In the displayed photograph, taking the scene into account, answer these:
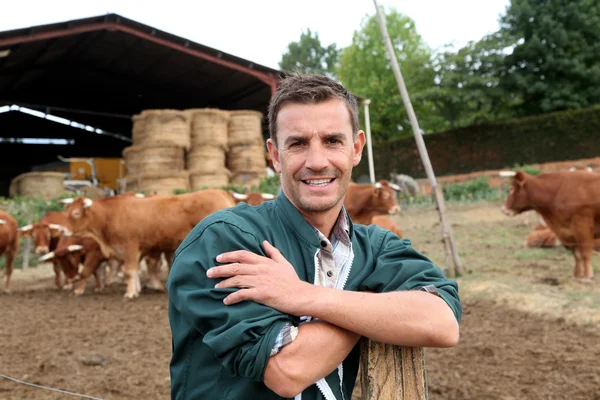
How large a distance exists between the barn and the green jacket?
499 inches

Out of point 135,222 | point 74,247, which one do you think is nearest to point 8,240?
point 74,247

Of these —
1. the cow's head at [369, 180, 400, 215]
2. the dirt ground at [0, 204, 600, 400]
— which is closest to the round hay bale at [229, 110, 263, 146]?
the cow's head at [369, 180, 400, 215]

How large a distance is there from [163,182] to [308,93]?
46.2ft

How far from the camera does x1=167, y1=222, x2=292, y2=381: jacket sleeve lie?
1365mm

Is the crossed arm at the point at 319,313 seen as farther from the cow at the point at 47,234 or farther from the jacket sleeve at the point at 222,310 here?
the cow at the point at 47,234

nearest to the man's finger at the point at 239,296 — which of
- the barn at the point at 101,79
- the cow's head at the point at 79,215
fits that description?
the cow's head at the point at 79,215

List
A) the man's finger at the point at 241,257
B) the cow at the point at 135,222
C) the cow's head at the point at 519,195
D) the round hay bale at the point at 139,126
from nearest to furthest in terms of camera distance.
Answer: the man's finger at the point at 241,257 < the cow's head at the point at 519,195 < the cow at the point at 135,222 < the round hay bale at the point at 139,126

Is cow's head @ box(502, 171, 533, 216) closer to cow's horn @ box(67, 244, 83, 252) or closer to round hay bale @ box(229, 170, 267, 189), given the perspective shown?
cow's horn @ box(67, 244, 83, 252)

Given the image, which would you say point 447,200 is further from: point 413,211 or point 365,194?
point 365,194

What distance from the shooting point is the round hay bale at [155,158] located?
15.5 meters

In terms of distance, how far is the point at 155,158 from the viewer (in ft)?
50.7

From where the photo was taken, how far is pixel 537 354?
4633mm

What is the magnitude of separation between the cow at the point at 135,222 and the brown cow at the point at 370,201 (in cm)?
236

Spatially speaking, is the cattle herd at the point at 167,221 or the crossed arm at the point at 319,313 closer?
the crossed arm at the point at 319,313
